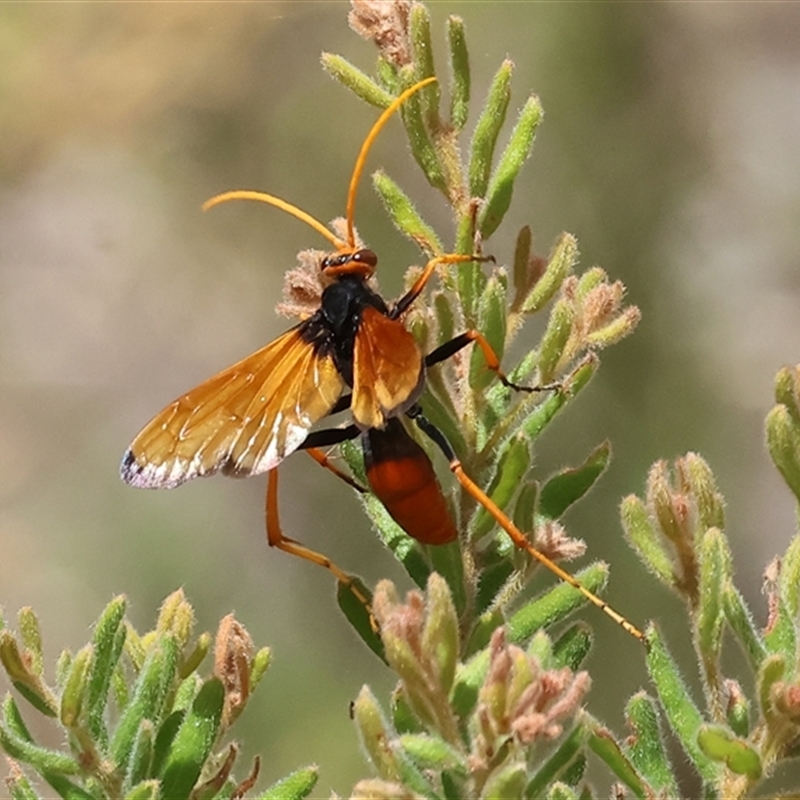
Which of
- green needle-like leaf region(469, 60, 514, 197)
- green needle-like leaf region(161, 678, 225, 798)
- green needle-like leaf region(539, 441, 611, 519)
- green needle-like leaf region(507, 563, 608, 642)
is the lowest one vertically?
green needle-like leaf region(507, 563, 608, 642)

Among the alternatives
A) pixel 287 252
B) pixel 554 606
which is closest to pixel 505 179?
pixel 554 606

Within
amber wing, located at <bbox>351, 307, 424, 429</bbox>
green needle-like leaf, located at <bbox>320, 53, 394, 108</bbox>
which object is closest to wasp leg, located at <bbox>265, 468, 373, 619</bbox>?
amber wing, located at <bbox>351, 307, 424, 429</bbox>

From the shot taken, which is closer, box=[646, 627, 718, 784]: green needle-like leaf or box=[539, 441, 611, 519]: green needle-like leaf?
box=[646, 627, 718, 784]: green needle-like leaf

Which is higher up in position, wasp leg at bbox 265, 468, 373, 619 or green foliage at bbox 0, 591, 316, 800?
wasp leg at bbox 265, 468, 373, 619

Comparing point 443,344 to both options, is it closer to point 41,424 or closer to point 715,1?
point 41,424

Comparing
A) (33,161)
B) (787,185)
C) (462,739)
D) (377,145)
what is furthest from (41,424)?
(462,739)

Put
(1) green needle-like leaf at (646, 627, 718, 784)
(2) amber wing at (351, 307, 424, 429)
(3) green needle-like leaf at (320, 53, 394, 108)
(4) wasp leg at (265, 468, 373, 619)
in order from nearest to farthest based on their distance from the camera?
1. (1) green needle-like leaf at (646, 627, 718, 784)
2. (2) amber wing at (351, 307, 424, 429)
3. (3) green needle-like leaf at (320, 53, 394, 108)
4. (4) wasp leg at (265, 468, 373, 619)

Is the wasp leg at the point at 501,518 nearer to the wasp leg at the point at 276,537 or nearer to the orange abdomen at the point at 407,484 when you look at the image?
the orange abdomen at the point at 407,484

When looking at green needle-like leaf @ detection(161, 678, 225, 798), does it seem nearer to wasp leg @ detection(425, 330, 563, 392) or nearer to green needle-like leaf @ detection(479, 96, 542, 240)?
wasp leg @ detection(425, 330, 563, 392)
